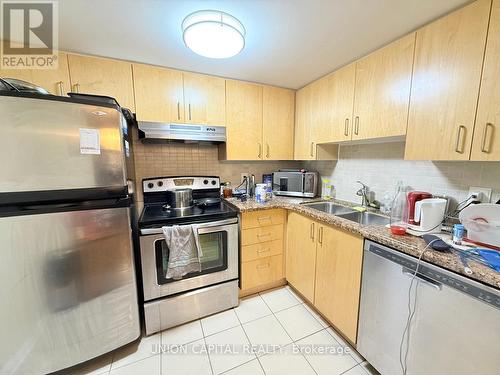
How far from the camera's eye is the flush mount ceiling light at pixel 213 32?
3.58ft

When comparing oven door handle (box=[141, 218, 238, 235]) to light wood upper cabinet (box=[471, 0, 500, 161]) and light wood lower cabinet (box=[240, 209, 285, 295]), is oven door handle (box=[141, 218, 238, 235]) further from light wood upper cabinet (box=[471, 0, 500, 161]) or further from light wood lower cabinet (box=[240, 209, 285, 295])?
light wood upper cabinet (box=[471, 0, 500, 161])

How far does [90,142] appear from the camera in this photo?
3.73 feet

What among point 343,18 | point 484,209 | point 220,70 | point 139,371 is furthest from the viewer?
point 220,70

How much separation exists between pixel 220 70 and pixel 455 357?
2348 millimetres

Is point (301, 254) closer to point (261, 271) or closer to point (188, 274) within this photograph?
point (261, 271)

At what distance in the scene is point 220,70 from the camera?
181 cm

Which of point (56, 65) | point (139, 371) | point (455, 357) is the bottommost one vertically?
point (139, 371)

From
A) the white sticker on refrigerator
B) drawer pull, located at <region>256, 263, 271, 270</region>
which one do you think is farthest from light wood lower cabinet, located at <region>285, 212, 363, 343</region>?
the white sticker on refrigerator

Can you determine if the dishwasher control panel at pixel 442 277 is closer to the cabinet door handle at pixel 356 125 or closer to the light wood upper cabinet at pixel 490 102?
the light wood upper cabinet at pixel 490 102

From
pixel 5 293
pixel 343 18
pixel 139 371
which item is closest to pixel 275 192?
pixel 343 18

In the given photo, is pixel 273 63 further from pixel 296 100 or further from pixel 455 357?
pixel 455 357

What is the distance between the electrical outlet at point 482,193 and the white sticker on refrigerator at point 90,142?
2283mm

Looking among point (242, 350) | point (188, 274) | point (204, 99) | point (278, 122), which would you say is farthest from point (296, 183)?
point (242, 350)

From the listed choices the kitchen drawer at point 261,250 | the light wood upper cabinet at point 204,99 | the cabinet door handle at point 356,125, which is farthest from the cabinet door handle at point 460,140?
the light wood upper cabinet at point 204,99
